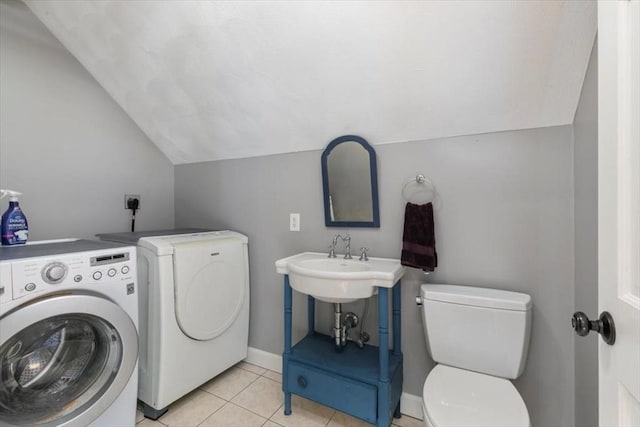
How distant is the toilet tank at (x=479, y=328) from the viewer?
3.86ft

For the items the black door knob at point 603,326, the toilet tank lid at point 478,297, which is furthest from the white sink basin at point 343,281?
the black door knob at point 603,326

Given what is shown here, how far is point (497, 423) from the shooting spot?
0.94 metres

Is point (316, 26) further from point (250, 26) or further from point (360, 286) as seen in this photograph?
point (360, 286)

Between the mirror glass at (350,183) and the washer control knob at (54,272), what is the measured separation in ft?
4.01

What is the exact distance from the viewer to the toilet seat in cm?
95

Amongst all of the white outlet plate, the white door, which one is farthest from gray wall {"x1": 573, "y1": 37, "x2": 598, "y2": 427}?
the white outlet plate

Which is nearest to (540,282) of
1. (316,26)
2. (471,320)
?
(471,320)

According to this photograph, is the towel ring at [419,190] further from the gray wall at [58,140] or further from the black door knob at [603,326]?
the gray wall at [58,140]

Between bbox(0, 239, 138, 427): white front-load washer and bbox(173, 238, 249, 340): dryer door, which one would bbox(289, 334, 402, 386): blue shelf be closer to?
bbox(173, 238, 249, 340): dryer door

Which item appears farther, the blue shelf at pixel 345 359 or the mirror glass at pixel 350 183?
the mirror glass at pixel 350 183

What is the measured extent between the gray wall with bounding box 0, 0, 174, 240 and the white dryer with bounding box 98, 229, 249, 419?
38 centimetres

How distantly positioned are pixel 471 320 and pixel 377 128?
3.43 feet

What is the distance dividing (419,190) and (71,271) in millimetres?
1573

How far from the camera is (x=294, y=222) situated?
187 cm
